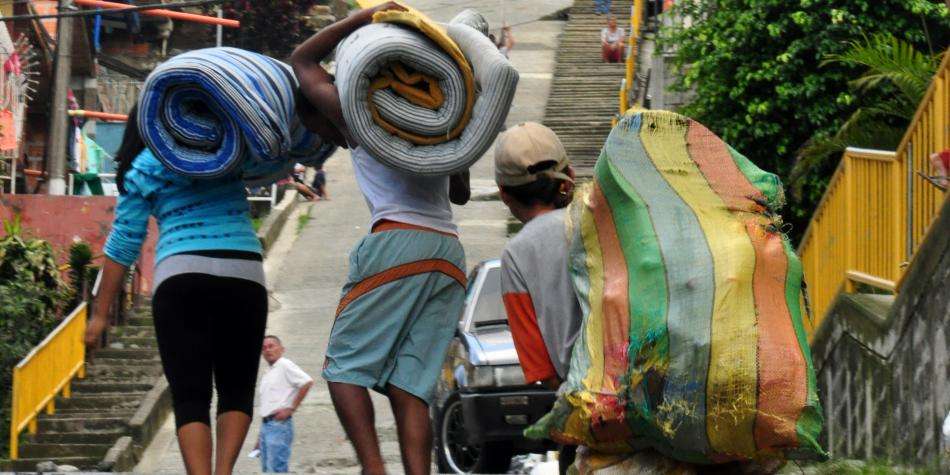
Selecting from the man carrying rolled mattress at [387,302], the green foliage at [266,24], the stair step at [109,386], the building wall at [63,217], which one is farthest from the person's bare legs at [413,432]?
the green foliage at [266,24]

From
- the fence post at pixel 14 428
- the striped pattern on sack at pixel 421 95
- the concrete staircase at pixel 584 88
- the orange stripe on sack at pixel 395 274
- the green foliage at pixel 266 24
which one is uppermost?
the striped pattern on sack at pixel 421 95

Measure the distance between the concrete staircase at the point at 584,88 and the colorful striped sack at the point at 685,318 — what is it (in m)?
18.7

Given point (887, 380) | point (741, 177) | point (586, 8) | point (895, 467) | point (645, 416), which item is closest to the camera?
point (645, 416)

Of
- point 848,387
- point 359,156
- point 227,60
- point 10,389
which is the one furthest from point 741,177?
point 10,389

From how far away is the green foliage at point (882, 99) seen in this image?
1134 cm

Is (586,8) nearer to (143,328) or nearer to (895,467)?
(143,328)

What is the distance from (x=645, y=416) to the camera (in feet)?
13.1

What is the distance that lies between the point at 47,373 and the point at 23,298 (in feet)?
2.93

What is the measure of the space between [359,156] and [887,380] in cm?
351

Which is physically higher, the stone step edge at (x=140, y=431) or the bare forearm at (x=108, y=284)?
the bare forearm at (x=108, y=284)

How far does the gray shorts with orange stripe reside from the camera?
17.3ft

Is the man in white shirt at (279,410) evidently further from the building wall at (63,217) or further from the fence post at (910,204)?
the building wall at (63,217)

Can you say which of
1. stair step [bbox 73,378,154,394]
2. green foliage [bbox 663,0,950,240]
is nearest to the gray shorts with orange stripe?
green foliage [bbox 663,0,950,240]

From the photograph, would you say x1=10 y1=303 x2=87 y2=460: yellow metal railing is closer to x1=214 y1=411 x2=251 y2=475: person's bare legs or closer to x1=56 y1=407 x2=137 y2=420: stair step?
x1=56 y1=407 x2=137 y2=420: stair step
